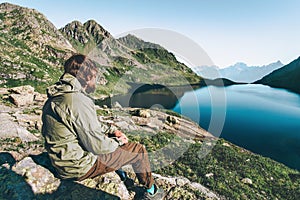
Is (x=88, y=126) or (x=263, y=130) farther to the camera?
(x=263, y=130)

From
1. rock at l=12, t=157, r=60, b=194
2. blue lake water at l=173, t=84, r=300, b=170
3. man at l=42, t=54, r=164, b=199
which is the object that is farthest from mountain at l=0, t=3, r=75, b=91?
man at l=42, t=54, r=164, b=199

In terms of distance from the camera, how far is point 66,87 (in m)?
5.24

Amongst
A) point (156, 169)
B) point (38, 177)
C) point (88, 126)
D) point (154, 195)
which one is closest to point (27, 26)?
point (156, 169)

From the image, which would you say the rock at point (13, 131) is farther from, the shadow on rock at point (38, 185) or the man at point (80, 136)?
the man at point (80, 136)

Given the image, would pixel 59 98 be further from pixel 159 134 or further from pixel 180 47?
pixel 159 134

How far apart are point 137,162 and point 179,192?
2714mm

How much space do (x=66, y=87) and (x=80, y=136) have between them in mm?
1219

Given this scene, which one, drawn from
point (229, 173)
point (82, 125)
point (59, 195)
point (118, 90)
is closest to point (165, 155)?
point (229, 173)

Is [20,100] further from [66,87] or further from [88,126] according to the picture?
[88,126]

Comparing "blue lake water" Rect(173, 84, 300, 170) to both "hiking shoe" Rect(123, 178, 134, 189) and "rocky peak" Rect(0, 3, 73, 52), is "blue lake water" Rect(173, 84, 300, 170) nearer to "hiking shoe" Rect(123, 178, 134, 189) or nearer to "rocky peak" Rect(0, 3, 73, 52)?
"hiking shoe" Rect(123, 178, 134, 189)

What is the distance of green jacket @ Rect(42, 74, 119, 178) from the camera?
16.6ft

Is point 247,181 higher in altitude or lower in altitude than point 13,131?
lower

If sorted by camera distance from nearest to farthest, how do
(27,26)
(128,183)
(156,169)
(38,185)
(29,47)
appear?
(38,185) → (128,183) → (156,169) → (29,47) → (27,26)

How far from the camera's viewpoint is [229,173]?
1530 centimetres
